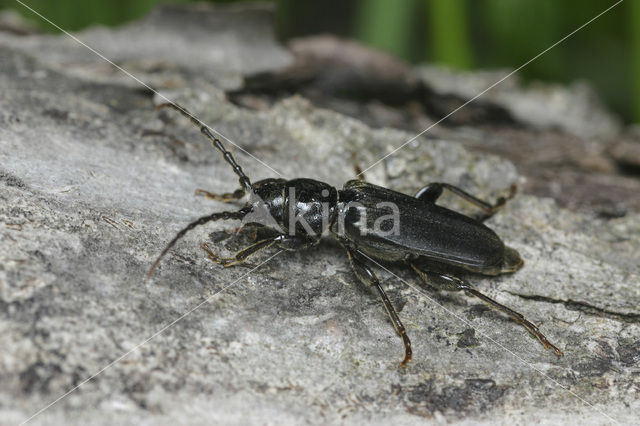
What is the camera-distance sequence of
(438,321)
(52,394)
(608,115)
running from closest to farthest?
(52,394) → (438,321) → (608,115)

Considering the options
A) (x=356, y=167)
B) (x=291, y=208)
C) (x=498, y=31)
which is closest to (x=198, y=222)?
(x=291, y=208)

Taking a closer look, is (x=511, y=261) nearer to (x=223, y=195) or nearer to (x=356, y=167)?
(x=356, y=167)

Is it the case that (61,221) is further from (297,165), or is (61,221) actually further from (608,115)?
(608,115)

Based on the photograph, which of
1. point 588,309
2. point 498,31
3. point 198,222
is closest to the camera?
point 198,222

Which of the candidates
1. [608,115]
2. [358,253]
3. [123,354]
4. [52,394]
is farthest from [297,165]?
[608,115]

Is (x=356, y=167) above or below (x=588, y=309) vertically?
above

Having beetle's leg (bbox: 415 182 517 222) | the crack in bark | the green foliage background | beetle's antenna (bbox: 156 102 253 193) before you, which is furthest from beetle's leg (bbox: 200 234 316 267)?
the green foliage background

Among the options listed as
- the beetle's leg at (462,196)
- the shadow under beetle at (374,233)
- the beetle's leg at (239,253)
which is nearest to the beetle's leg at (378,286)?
the shadow under beetle at (374,233)
